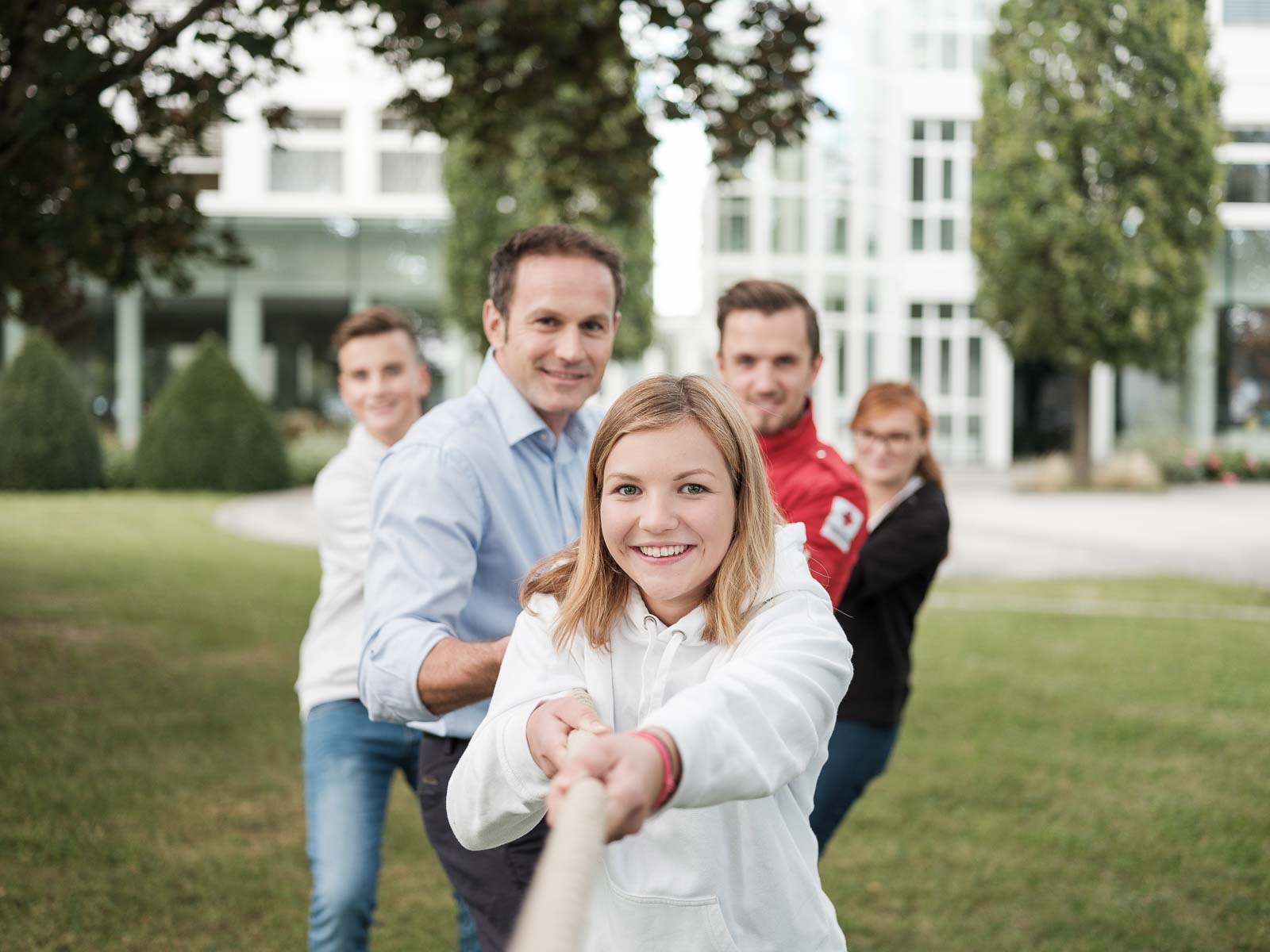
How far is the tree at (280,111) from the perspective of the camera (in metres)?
7.13

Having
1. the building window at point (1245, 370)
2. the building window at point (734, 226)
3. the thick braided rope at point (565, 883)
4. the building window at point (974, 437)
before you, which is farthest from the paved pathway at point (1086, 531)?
the thick braided rope at point (565, 883)

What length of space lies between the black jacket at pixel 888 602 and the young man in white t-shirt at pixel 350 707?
134 centimetres

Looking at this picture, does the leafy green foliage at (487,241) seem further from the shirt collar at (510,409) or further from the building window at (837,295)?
the shirt collar at (510,409)

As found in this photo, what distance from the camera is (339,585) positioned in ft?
12.7

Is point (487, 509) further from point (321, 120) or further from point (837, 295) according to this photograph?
point (837, 295)

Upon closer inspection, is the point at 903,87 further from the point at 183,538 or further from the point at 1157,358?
the point at 183,538

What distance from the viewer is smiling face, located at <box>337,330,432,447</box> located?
4.23 m

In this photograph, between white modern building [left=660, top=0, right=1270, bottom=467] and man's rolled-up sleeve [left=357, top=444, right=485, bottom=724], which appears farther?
white modern building [left=660, top=0, right=1270, bottom=467]

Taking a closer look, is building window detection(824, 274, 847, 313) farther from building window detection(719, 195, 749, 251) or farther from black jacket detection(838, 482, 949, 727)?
black jacket detection(838, 482, 949, 727)

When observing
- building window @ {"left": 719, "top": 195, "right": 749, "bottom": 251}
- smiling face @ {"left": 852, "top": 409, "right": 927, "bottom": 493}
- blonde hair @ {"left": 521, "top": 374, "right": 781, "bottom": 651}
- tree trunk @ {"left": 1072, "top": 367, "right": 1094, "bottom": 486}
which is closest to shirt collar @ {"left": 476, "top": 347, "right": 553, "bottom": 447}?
blonde hair @ {"left": 521, "top": 374, "right": 781, "bottom": 651}

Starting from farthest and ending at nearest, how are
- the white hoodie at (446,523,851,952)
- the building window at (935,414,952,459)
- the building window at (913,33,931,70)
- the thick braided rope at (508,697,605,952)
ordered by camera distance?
the building window at (913,33,931,70)
the building window at (935,414,952,459)
the white hoodie at (446,523,851,952)
the thick braided rope at (508,697,605,952)

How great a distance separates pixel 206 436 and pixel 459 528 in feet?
74.9

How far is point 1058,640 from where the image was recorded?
36.4 feet

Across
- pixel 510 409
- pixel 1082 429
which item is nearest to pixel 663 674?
pixel 510 409
